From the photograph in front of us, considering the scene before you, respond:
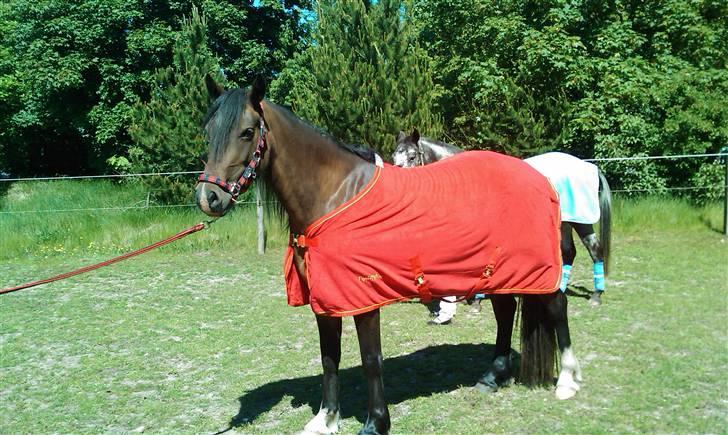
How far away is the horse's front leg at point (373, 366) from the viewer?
10.5 ft

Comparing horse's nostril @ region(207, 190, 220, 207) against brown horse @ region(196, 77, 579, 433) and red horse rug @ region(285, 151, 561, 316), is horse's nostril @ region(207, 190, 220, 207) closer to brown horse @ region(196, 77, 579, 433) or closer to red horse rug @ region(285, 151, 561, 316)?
brown horse @ region(196, 77, 579, 433)

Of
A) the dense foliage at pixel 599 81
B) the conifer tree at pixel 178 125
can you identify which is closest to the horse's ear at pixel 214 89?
the conifer tree at pixel 178 125

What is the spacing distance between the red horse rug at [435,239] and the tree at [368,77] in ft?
25.7

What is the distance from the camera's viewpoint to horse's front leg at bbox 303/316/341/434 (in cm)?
338

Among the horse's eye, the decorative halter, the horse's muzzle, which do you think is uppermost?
the horse's eye

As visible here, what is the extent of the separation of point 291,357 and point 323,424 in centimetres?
156

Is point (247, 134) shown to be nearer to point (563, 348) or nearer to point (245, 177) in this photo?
point (245, 177)

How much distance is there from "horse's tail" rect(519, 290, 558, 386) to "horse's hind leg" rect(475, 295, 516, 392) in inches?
5.9

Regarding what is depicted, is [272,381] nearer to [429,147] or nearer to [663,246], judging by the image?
[429,147]

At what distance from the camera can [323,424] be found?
3363 mm

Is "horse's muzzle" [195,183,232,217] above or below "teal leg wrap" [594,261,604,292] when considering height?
above

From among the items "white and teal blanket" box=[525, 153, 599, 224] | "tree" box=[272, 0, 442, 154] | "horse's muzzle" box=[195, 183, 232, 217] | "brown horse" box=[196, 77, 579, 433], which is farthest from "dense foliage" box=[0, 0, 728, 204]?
"horse's muzzle" box=[195, 183, 232, 217]

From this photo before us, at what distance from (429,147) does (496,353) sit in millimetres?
2560

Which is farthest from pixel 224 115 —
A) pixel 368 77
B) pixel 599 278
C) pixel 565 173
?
pixel 368 77
